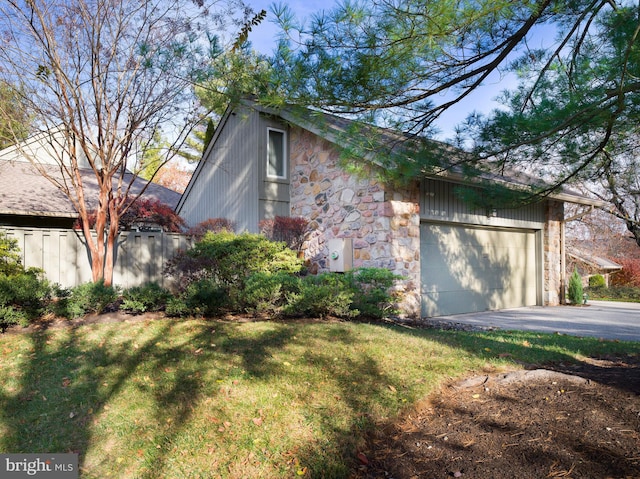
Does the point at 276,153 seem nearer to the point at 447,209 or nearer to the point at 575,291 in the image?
the point at 447,209

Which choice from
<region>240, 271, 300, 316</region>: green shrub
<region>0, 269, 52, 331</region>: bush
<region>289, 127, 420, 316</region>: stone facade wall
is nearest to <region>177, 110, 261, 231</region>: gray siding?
<region>289, 127, 420, 316</region>: stone facade wall

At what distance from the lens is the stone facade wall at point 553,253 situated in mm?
11594

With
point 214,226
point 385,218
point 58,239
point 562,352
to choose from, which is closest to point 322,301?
point 385,218

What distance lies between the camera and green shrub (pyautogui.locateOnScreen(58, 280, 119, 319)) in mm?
5840

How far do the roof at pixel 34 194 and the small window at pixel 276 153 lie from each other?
3414mm

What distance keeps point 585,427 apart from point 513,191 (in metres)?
3.37

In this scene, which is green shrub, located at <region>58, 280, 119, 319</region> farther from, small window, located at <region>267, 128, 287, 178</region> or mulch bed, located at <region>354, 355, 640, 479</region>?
small window, located at <region>267, 128, 287, 178</region>

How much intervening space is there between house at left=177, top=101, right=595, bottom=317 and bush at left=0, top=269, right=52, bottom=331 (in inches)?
167

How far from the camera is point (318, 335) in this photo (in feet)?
17.5

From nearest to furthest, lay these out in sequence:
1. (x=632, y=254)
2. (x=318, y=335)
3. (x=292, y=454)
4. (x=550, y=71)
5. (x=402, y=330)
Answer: (x=292, y=454)
(x=550, y=71)
(x=318, y=335)
(x=402, y=330)
(x=632, y=254)

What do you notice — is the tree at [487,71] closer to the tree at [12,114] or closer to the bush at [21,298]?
the bush at [21,298]

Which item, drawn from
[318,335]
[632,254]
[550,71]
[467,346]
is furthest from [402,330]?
[632,254]

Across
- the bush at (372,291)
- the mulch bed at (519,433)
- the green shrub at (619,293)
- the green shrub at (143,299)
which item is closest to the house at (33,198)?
the green shrub at (143,299)

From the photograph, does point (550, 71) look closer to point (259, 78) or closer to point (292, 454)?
point (259, 78)
